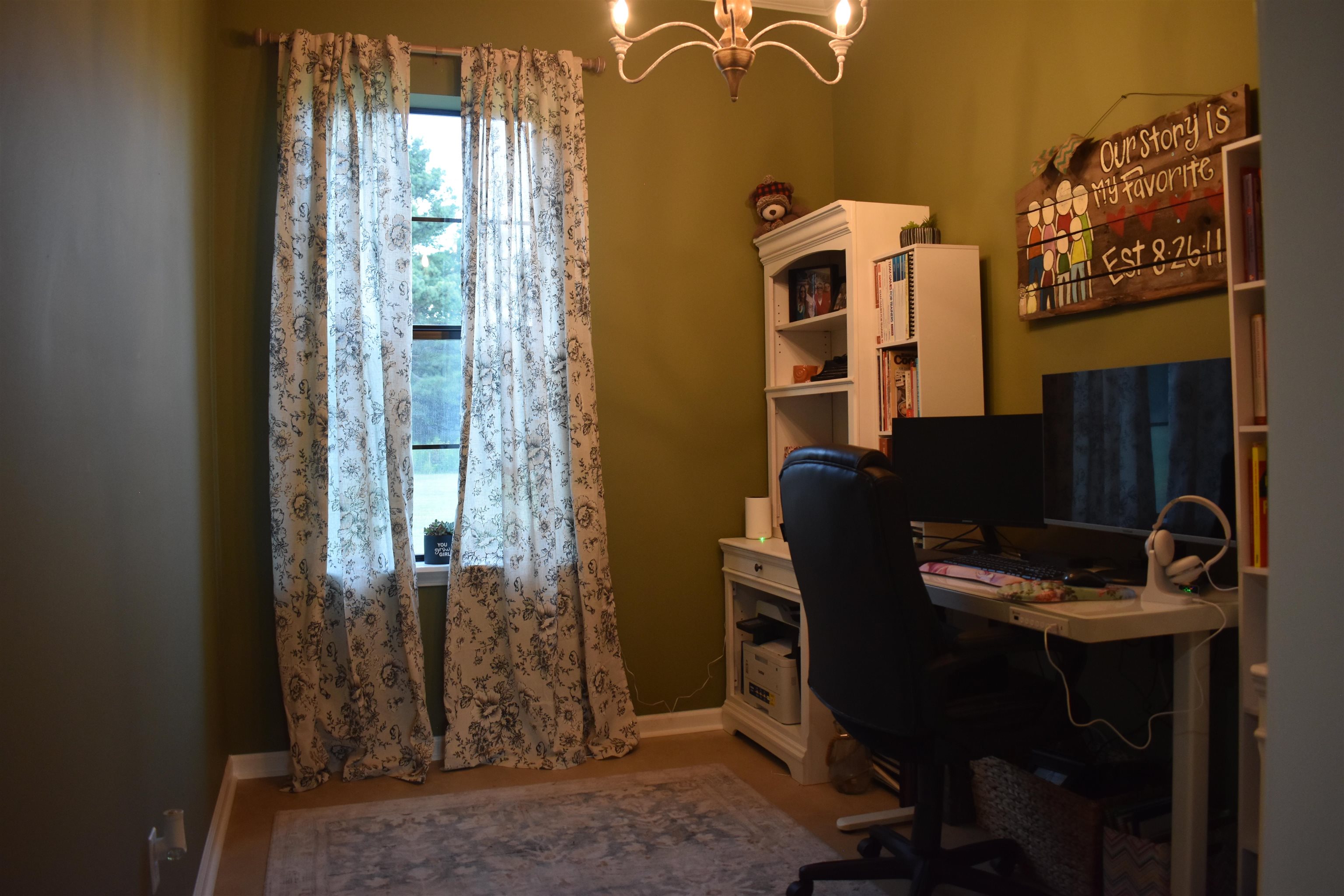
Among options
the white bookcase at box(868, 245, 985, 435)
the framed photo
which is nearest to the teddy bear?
the framed photo

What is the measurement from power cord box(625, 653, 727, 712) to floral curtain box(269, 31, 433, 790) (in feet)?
2.85

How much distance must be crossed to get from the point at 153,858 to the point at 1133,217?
8.99ft

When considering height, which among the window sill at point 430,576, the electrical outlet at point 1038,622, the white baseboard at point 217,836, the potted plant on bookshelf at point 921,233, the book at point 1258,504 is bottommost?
the white baseboard at point 217,836

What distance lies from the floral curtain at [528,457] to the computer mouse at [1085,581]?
6.18 feet

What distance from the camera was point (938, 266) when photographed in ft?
10.0

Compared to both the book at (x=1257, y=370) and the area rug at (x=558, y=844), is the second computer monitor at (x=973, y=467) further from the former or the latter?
the area rug at (x=558, y=844)

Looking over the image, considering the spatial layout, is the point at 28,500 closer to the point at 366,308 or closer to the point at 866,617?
the point at 866,617

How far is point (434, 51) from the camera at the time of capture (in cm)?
357

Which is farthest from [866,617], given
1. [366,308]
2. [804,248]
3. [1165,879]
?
[366,308]

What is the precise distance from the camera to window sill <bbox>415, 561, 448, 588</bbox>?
359cm

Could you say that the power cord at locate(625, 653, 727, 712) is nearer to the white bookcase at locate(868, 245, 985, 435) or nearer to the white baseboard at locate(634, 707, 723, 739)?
the white baseboard at locate(634, 707, 723, 739)

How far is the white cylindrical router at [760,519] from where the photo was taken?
3852 millimetres

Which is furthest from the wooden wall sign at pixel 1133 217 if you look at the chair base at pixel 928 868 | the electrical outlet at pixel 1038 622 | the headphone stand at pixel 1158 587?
the chair base at pixel 928 868

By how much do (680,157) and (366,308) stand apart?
1470mm
